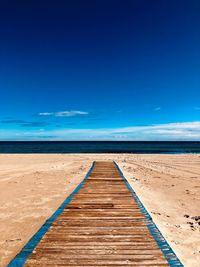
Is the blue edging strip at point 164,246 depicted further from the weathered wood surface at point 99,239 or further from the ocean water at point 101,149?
the ocean water at point 101,149

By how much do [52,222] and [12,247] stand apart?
103cm

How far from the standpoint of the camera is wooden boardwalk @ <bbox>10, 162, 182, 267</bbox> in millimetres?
4336

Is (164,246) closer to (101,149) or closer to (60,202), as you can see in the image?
(60,202)

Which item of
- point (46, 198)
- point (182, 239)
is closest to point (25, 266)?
point (182, 239)

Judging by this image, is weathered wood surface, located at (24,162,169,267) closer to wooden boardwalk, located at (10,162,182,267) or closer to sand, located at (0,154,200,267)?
wooden boardwalk, located at (10,162,182,267)

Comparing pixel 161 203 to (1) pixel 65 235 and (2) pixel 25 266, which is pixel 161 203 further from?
(2) pixel 25 266

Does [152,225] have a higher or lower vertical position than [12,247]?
higher

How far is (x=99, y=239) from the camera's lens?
5273 mm

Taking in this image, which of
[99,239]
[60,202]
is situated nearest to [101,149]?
[60,202]

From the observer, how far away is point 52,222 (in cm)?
627

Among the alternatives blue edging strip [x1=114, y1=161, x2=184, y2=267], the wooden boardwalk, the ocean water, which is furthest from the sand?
the ocean water

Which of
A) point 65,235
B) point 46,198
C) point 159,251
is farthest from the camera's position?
point 46,198

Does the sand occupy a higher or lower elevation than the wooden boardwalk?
lower

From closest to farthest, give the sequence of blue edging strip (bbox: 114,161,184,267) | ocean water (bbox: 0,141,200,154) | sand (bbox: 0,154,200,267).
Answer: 1. blue edging strip (bbox: 114,161,184,267)
2. sand (bbox: 0,154,200,267)
3. ocean water (bbox: 0,141,200,154)
